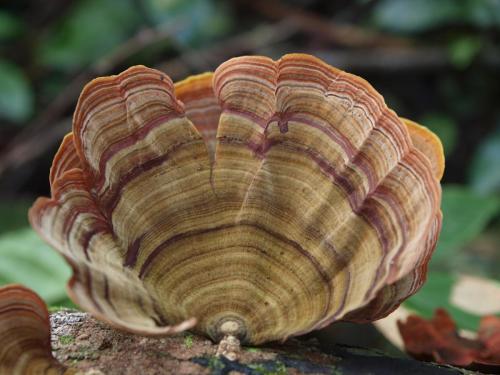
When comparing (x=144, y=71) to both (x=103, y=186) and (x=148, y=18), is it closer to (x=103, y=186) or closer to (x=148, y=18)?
(x=103, y=186)

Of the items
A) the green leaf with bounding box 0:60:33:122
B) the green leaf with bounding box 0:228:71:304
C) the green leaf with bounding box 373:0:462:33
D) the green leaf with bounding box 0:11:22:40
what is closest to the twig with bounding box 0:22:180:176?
the green leaf with bounding box 0:60:33:122

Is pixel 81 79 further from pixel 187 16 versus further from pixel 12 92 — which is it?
pixel 187 16

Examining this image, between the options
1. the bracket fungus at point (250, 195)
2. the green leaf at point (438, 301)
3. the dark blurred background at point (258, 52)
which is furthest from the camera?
the dark blurred background at point (258, 52)

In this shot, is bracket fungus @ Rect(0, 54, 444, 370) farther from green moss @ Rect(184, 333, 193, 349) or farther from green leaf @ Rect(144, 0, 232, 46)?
green leaf @ Rect(144, 0, 232, 46)

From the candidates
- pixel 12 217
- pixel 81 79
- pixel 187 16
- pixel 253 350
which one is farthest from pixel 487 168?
pixel 253 350

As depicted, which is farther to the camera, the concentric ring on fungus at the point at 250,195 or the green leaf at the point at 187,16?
the green leaf at the point at 187,16

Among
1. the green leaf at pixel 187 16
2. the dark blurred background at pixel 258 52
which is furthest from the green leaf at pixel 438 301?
the green leaf at pixel 187 16

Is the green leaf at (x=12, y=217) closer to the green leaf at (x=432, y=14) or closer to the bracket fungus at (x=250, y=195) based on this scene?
the green leaf at (x=432, y=14)
